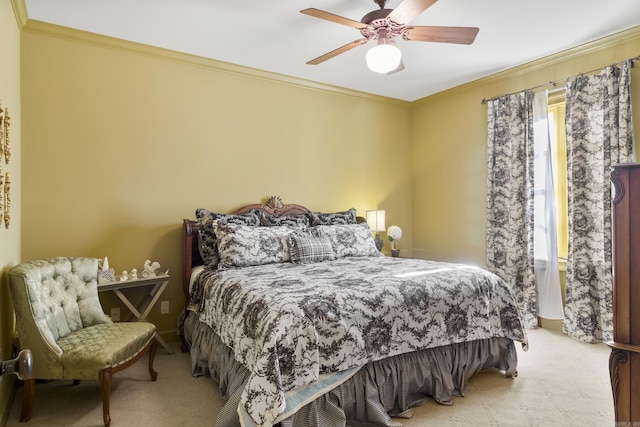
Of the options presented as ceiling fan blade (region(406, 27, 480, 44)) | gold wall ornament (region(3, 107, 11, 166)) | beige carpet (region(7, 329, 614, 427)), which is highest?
ceiling fan blade (region(406, 27, 480, 44))

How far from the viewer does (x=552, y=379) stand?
2742 millimetres

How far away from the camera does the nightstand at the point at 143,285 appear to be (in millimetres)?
3011

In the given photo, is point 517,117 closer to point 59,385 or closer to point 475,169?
point 475,169

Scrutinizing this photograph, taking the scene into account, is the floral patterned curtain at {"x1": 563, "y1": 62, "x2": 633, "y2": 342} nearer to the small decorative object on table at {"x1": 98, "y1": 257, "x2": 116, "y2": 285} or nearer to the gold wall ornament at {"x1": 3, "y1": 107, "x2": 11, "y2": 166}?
the small decorative object on table at {"x1": 98, "y1": 257, "x2": 116, "y2": 285}

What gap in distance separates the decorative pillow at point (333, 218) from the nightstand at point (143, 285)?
1.66m

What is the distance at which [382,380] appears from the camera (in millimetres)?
2256

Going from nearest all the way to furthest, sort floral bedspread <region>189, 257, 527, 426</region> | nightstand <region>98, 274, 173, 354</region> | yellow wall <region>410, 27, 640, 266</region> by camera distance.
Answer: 1. floral bedspread <region>189, 257, 527, 426</region>
2. nightstand <region>98, 274, 173, 354</region>
3. yellow wall <region>410, 27, 640, 266</region>

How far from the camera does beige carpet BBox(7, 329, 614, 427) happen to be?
223cm

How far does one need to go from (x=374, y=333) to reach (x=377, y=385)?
0.31 metres

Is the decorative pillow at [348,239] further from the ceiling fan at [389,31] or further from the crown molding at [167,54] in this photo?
the crown molding at [167,54]

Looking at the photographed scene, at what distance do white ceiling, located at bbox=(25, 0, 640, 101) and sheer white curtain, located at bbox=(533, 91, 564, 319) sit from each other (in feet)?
2.26

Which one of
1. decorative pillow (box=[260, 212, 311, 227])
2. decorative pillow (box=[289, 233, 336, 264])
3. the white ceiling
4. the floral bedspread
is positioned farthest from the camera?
decorative pillow (box=[260, 212, 311, 227])

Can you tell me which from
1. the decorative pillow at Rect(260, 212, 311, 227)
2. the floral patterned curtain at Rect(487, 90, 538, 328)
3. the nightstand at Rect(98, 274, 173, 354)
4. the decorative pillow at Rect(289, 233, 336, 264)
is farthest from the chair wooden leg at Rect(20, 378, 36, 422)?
the floral patterned curtain at Rect(487, 90, 538, 328)

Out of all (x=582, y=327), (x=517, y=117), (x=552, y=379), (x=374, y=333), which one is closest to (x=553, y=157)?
(x=517, y=117)
